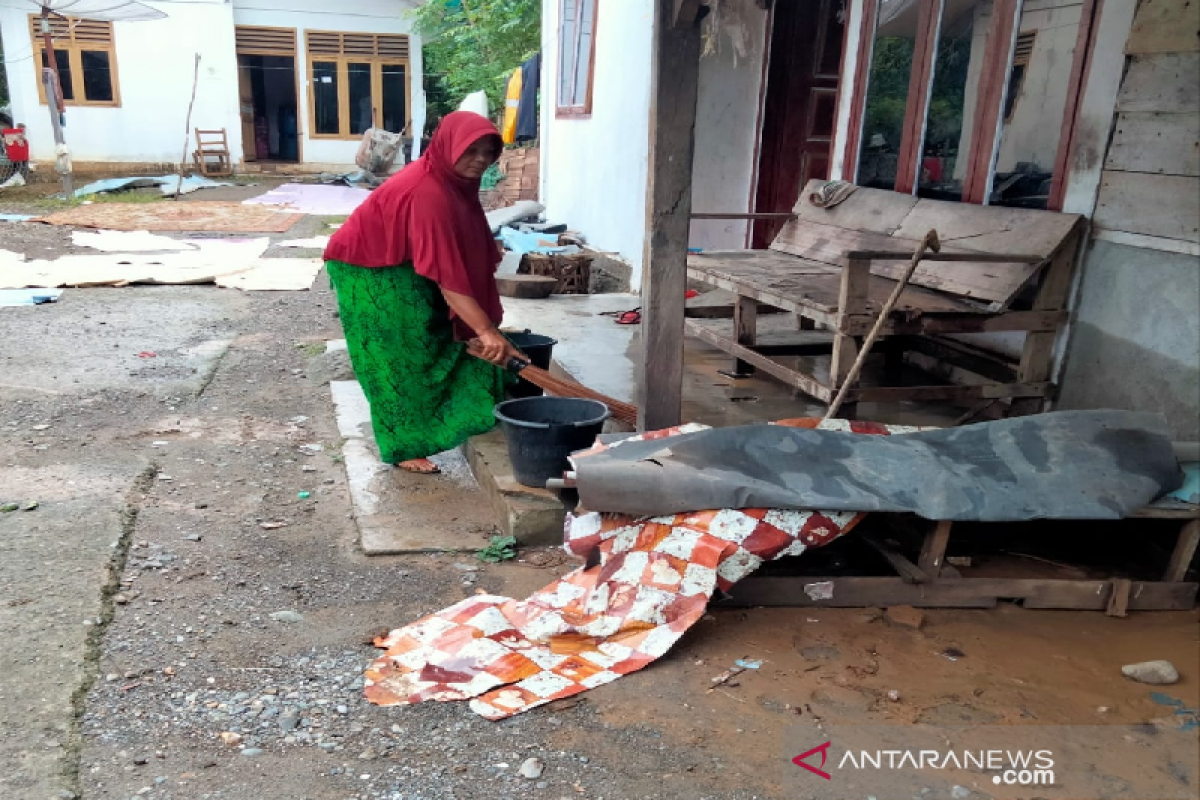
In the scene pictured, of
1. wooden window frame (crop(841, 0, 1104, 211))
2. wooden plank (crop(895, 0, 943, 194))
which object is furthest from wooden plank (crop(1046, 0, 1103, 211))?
wooden plank (crop(895, 0, 943, 194))

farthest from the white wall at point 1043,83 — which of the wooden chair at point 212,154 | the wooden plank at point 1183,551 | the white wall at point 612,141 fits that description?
the wooden chair at point 212,154

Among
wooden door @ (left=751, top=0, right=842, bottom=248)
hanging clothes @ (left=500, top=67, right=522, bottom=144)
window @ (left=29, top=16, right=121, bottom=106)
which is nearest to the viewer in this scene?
wooden door @ (left=751, top=0, right=842, bottom=248)

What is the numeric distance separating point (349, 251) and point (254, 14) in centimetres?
1923

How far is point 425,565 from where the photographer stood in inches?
140

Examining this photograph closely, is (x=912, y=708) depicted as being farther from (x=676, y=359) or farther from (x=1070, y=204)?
(x=1070, y=204)

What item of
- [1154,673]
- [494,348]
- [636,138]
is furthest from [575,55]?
[1154,673]

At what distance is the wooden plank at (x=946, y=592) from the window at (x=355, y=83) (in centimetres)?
2008

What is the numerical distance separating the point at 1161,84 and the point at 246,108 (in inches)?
871

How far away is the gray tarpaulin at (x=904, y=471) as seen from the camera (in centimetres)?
299

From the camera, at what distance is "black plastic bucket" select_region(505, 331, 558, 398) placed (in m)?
4.64

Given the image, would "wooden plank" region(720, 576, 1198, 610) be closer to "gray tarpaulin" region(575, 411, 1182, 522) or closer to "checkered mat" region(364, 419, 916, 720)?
"checkered mat" region(364, 419, 916, 720)

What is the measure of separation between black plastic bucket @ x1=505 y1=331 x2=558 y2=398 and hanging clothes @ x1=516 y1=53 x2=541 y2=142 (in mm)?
10152

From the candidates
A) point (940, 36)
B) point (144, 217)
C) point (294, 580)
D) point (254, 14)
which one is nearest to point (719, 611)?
point (294, 580)

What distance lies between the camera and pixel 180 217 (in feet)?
44.9
